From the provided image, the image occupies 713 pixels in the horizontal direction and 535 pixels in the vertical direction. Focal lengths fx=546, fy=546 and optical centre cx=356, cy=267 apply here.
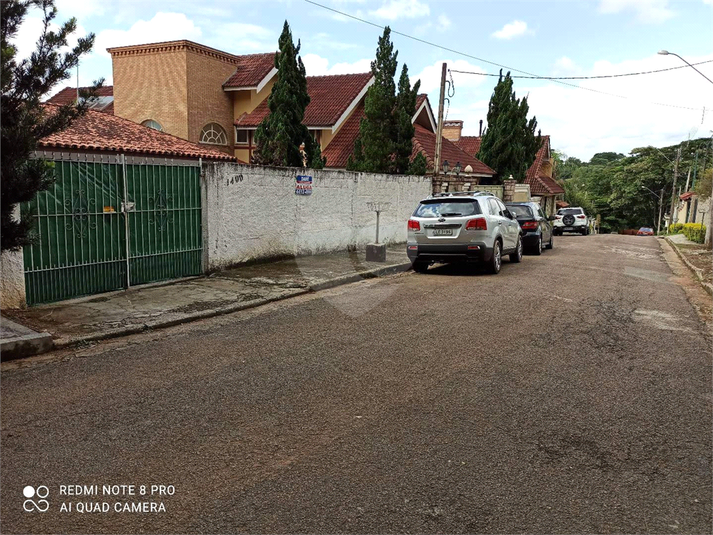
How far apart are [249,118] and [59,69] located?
21.1m

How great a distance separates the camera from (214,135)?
2616 cm

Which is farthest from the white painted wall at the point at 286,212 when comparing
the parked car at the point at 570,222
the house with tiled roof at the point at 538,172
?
the house with tiled roof at the point at 538,172

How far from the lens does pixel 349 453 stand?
11.6ft

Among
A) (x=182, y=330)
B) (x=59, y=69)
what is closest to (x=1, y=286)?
(x=182, y=330)

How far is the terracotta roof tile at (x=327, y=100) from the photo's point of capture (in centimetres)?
2447

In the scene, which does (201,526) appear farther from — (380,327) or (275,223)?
(275,223)

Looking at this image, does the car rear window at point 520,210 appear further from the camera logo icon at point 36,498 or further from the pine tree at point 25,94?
the camera logo icon at point 36,498

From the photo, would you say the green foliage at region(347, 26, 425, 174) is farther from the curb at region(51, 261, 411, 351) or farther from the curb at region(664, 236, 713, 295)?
the curb at region(664, 236, 713, 295)

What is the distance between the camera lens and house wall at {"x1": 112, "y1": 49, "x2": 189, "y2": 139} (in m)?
24.8

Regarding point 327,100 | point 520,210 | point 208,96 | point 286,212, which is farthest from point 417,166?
point 208,96

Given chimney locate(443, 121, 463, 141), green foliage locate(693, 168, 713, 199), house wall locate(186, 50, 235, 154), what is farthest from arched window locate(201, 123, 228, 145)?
green foliage locate(693, 168, 713, 199)

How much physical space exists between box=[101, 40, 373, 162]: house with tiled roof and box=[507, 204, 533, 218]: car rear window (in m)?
9.92

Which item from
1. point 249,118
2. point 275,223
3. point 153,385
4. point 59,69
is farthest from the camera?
point 249,118

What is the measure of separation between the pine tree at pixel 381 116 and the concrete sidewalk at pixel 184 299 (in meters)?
8.14
